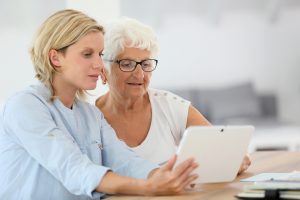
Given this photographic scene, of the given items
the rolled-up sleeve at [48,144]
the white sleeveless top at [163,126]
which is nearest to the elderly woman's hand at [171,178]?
the rolled-up sleeve at [48,144]

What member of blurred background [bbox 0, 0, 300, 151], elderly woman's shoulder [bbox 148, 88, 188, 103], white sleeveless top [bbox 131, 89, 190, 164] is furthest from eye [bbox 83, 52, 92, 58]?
blurred background [bbox 0, 0, 300, 151]

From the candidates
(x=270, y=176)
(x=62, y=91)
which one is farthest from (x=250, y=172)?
(x=62, y=91)

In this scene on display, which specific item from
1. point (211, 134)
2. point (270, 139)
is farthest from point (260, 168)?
point (270, 139)

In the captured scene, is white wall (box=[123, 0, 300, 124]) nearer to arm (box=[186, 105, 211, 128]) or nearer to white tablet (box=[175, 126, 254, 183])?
arm (box=[186, 105, 211, 128])

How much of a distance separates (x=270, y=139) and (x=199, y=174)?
3.25 metres

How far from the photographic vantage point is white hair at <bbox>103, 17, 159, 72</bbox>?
261 centimetres

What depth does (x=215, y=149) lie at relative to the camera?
77.4 inches

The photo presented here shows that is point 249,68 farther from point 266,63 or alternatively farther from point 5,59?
point 5,59

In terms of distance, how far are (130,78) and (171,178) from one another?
0.89m

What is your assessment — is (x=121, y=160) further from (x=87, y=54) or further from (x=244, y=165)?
(x=244, y=165)

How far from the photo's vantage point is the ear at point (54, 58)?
209 cm

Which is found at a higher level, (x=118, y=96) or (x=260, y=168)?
(x=118, y=96)

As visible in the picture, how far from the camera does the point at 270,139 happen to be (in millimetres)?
5184

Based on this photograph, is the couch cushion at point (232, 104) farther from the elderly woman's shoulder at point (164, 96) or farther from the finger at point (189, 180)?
the finger at point (189, 180)
